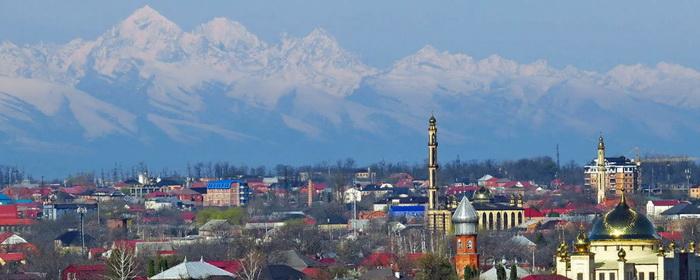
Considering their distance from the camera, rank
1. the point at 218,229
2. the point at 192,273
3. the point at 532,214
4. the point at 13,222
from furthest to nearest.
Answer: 1. the point at 13,222
2. the point at 532,214
3. the point at 218,229
4. the point at 192,273

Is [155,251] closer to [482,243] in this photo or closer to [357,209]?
[482,243]

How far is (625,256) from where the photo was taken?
2623 inches

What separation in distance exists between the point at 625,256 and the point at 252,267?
13654mm

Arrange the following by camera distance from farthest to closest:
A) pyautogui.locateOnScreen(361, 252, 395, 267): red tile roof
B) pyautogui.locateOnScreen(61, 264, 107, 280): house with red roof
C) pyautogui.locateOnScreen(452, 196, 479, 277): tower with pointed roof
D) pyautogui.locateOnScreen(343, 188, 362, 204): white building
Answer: pyautogui.locateOnScreen(343, 188, 362, 204): white building < pyautogui.locateOnScreen(361, 252, 395, 267): red tile roof < pyautogui.locateOnScreen(452, 196, 479, 277): tower with pointed roof < pyautogui.locateOnScreen(61, 264, 107, 280): house with red roof

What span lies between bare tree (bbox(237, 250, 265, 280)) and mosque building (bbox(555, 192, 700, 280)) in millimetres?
8831

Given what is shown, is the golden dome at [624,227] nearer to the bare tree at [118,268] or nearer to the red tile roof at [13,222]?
the bare tree at [118,268]

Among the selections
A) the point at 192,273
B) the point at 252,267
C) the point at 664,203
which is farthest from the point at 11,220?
the point at 192,273

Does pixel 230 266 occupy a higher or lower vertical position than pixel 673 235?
lower

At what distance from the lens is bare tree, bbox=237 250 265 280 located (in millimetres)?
73750

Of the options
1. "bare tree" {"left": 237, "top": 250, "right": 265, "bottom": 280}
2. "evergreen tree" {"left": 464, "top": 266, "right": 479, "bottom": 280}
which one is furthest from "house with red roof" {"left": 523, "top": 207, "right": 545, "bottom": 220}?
"evergreen tree" {"left": 464, "top": 266, "right": 479, "bottom": 280}

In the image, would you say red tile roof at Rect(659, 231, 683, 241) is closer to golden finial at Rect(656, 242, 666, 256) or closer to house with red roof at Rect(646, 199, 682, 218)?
house with red roof at Rect(646, 199, 682, 218)

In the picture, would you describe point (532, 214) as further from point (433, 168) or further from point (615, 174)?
point (615, 174)

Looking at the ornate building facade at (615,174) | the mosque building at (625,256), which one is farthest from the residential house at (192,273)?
the ornate building facade at (615,174)

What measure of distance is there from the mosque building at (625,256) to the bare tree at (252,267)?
883cm
